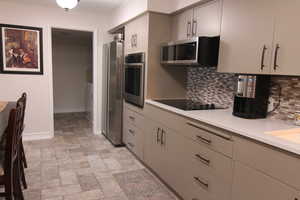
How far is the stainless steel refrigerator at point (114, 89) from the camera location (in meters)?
3.50

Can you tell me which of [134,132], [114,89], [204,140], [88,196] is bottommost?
[88,196]

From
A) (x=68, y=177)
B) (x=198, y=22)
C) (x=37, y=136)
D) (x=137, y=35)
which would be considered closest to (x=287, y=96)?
(x=198, y=22)

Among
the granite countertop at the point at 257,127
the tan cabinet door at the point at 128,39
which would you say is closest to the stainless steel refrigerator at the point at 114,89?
the tan cabinet door at the point at 128,39

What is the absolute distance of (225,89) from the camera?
2.44 m

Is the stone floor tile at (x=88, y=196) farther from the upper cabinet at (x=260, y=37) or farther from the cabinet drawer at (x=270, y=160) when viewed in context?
the upper cabinet at (x=260, y=37)

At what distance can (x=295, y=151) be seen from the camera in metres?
1.11

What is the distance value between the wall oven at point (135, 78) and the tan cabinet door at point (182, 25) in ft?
1.70

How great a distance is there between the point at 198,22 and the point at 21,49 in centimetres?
300

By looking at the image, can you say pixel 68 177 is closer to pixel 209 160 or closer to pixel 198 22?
pixel 209 160

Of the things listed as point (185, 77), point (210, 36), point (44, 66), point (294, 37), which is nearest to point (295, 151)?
point (294, 37)

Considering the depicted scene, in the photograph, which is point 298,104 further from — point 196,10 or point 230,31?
point 196,10

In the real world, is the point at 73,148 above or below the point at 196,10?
below

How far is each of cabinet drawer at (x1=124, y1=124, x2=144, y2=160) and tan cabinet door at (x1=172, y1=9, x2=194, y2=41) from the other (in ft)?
4.53

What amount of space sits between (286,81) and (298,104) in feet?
0.71
